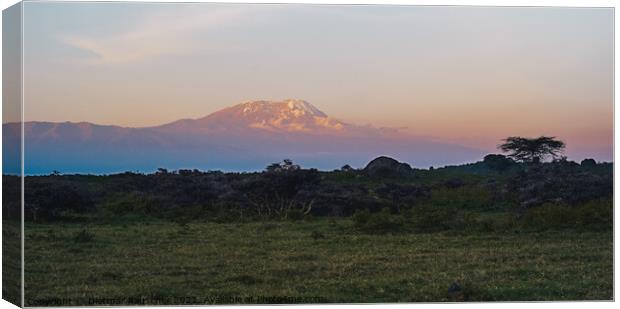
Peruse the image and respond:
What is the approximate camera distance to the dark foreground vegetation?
16547 millimetres

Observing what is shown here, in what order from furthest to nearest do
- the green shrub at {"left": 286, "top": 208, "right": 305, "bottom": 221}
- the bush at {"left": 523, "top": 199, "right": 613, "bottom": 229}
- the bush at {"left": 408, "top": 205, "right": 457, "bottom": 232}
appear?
the bush at {"left": 523, "top": 199, "right": 613, "bottom": 229}, the bush at {"left": 408, "top": 205, "right": 457, "bottom": 232}, the green shrub at {"left": 286, "top": 208, "right": 305, "bottom": 221}

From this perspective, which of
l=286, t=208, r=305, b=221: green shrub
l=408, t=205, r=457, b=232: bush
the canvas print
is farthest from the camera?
l=408, t=205, r=457, b=232: bush

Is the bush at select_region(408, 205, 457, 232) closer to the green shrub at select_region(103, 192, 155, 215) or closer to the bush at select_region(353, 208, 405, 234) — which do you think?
the bush at select_region(353, 208, 405, 234)

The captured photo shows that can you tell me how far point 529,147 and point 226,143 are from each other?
147 inches

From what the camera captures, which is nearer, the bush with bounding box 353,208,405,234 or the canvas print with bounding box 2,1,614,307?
the canvas print with bounding box 2,1,614,307

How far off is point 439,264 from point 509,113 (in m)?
2.06

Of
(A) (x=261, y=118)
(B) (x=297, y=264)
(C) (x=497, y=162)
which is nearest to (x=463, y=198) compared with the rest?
(C) (x=497, y=162)

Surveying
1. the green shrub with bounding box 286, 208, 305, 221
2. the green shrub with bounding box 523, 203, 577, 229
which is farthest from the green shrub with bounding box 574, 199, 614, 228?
the green shrub with bounding box 286, 208, 305, 221

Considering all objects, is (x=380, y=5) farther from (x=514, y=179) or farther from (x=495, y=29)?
(x=514, y=179)

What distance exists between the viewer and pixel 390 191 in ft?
56.4

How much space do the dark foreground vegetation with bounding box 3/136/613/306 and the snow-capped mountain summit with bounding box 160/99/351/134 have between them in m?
0.53

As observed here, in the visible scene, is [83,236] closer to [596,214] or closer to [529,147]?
[529,147]

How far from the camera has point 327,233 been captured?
17.1 m

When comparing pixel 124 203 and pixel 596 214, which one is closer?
pixel 124 203
